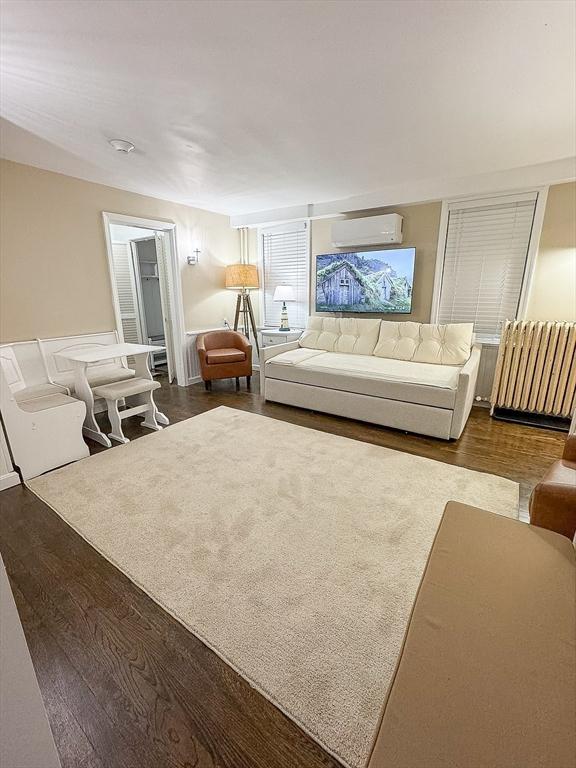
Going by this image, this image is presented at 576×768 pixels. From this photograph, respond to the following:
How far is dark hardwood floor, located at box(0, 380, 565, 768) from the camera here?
3.24 ft

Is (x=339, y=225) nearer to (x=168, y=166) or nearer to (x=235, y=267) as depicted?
(x=235, y=267)

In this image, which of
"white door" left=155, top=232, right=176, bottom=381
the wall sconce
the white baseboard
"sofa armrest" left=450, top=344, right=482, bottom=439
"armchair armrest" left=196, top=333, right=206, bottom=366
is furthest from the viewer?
the wall sconce

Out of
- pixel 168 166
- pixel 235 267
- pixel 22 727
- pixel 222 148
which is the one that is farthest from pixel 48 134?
pixel 22 727

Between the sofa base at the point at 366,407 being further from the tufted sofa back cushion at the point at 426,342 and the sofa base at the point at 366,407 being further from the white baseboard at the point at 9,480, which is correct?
the white baseboard at the point at 9,480

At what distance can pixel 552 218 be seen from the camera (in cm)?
326

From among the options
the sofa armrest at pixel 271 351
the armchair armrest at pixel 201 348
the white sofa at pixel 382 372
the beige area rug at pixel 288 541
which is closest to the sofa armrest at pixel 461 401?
the white sofa at pixel 382 372

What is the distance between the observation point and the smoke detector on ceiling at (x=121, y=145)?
2.65 meters

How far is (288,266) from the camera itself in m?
5.05

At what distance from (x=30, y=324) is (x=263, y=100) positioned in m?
2.80

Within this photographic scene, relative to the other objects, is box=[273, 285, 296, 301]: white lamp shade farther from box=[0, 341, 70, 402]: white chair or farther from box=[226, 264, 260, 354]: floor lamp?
box=[0, 341, 70, 402]: white chair

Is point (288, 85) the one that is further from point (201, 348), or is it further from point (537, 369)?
point (537, 369)

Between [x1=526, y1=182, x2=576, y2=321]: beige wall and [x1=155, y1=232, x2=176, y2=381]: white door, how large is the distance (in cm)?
431

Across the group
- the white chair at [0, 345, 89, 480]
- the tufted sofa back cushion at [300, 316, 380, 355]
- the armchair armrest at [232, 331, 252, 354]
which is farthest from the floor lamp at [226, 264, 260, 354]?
the white chair at [0, 345, 89, 480]

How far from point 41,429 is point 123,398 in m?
0.79
